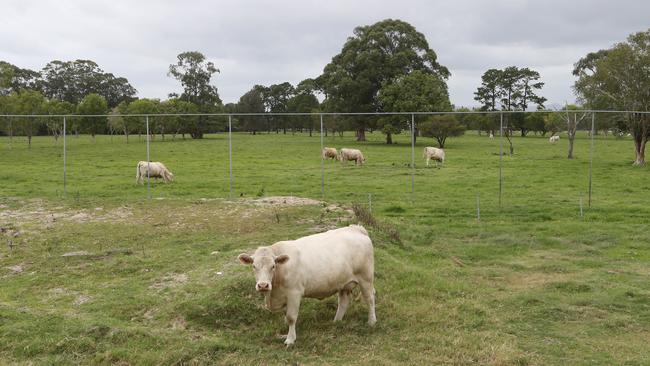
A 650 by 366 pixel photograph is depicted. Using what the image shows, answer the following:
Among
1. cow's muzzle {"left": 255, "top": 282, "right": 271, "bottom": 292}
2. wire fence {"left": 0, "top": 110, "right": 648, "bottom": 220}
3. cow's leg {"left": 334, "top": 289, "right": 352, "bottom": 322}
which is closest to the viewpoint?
cow's muzzle {"left": 255, "top": 282, "right": 271, "bottom": 292}

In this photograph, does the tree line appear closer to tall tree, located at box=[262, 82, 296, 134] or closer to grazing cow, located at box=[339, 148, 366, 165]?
grazing cow, located at box=[339, 148, 366, 165]

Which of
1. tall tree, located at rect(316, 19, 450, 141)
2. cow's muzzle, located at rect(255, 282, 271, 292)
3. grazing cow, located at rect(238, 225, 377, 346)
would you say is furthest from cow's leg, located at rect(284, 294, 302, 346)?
tall tree, located at rect(316, 19, 450, 141)

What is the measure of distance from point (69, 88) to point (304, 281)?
9481 centimetres

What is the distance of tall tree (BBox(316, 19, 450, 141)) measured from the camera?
1815 inches

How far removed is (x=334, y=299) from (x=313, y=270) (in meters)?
1.34

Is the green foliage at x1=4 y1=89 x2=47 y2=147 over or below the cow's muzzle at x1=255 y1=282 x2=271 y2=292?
over

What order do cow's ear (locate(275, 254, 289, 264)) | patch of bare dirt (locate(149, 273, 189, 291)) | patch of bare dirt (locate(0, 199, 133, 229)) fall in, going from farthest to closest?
patch of bare dirt (locate(0, 199, 133, 229)), patch of bare dirt (locate(149, 273, 189, 291)), cow's ear (locate(275, 254, 289, 264))

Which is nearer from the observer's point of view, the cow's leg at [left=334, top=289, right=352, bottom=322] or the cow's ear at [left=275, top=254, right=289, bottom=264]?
the cow's ear at [left=275, top=254, right=289, bottom=264]

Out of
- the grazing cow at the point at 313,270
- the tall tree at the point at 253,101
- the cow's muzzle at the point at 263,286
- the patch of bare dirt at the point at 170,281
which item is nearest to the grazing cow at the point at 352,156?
the patch of bare dirt at the point at 170,281

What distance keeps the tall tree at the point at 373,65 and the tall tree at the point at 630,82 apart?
18.2m

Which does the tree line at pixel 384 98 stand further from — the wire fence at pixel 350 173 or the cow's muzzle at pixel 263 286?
the cow's muzzle at pixel 263 286

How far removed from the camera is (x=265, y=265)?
5.77m

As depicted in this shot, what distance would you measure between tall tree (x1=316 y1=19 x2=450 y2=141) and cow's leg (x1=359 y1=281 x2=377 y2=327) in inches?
1501

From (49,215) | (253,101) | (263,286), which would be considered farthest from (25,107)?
(263,286)
